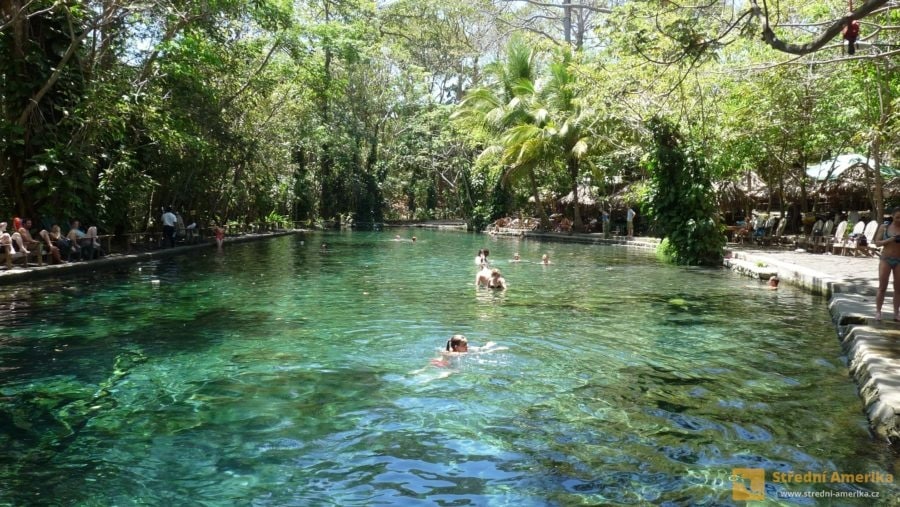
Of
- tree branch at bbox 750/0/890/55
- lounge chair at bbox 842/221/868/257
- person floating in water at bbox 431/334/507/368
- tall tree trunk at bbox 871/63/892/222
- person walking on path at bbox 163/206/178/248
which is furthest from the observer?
person walking on path at bbox 163/206/178/248

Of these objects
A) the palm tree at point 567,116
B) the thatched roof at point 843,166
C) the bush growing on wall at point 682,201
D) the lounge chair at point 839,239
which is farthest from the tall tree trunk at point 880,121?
the palm tree at point 567,116

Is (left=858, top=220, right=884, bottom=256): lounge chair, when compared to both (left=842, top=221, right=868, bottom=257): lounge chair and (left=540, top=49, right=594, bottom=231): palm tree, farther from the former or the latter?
(left=540, top=49, right=594, bottom=231): palm tree

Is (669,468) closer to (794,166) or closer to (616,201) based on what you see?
(794,166)

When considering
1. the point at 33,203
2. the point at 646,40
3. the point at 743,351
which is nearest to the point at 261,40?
the point at 33,203

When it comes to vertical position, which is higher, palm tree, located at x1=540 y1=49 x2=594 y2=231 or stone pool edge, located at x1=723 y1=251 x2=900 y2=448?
palm tree, located at x1=540 y1=49 x2=594 y2=231

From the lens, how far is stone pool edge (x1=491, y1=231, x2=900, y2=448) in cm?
558

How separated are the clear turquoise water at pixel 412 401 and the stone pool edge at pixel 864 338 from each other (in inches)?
7.7

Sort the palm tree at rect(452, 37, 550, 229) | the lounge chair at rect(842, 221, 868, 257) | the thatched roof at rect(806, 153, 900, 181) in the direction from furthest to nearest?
the palm tree at rect(452, 37, 550, 229)
the thatched roof at rect(806, 153, 900, 181)
the lounge chair at rect(842, 221, 868, 257)

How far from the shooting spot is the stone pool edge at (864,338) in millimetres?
5578

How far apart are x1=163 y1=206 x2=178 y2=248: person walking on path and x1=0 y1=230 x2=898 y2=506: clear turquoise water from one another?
10222 mm

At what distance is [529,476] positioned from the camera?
15.9 ft

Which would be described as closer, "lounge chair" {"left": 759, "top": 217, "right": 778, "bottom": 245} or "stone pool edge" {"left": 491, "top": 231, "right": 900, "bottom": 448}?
"stone pool edge" {"left": 491, "top": 231, "right": 900, "bottom": 448}

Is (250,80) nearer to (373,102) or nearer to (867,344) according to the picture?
(867,344)

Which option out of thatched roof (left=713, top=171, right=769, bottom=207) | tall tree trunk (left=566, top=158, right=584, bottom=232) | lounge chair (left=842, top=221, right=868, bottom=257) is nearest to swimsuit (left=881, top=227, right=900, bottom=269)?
lounge chair (left=842, top=221, right=868, bottom=257)
